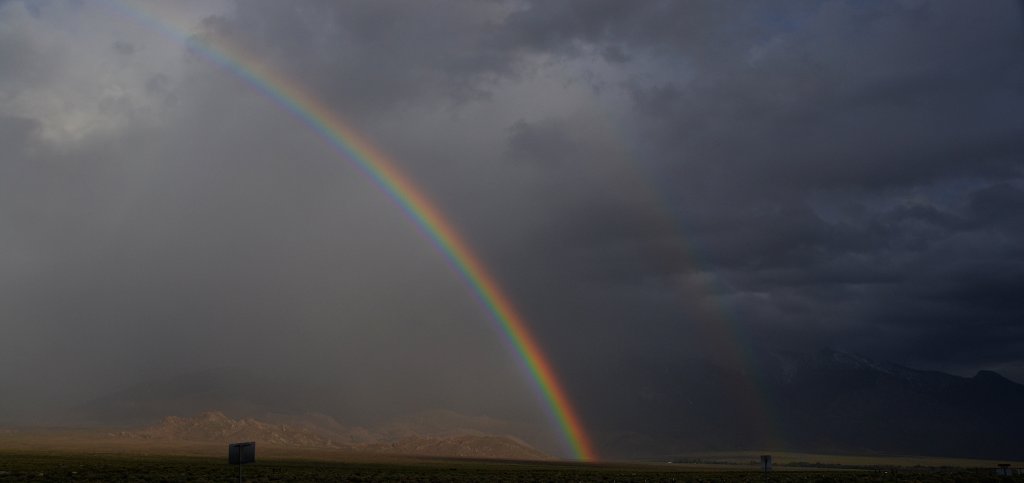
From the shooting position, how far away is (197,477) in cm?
8106

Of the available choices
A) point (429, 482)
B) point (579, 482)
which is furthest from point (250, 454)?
point (579, 482)

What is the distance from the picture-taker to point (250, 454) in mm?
46750

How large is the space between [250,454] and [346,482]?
3601cm

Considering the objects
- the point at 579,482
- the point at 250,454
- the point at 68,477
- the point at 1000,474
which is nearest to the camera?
the point at 250,454

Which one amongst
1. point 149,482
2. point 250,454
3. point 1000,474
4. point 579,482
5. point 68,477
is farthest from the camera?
point 1000,474

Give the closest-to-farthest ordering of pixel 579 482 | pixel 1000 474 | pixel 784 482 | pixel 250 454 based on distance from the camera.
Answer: pixel 250 454 < pixel 579 482 < pixel 784 482 < pixel 1000 474

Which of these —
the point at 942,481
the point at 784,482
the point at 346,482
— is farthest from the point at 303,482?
the point at 942,481

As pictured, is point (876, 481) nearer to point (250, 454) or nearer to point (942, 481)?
point (942, 481)

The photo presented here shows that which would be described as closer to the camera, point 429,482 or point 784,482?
point 429,482

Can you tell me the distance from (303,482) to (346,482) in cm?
451

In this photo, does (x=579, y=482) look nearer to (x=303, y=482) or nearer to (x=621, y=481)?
(x=621, y=481)

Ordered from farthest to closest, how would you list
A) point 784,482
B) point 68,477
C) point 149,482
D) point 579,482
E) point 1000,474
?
point 1000,474 < point 784,482 < point 579,482 < point 68,477 < point 149,482

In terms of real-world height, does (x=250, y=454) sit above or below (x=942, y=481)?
above

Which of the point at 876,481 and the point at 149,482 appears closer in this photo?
the point at 149,482
